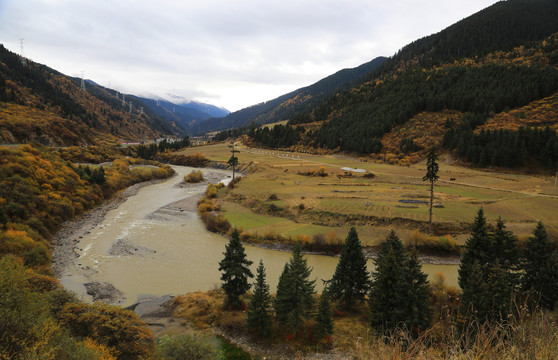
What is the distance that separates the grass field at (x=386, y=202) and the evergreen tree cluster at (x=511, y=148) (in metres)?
4.55

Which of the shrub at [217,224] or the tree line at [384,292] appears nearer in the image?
the tree line at [384,292]

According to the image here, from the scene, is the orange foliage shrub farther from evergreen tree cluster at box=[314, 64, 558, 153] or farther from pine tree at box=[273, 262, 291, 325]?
evergreen tree cluster at box=[314, 64, 558, 153]

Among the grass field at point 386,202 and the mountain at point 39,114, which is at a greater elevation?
the mountain at point 39,114

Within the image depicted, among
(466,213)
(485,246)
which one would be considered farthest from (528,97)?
(485,246)

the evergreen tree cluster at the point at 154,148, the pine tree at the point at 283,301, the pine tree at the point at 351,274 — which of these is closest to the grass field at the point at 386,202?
the pine tree at the point at 351,274

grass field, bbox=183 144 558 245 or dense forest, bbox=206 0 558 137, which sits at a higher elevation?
dense forest, bbox=206 0 558 137

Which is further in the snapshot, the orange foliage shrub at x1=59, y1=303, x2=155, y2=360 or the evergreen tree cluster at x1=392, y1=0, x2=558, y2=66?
the evergreen tree cluster at x1=392, y1=0, x2=558, y2=66

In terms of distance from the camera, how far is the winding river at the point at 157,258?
27297 millimetres

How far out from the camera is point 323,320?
59.6ft

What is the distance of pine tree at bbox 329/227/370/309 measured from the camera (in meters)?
22.6

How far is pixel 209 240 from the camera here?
38.9 meters

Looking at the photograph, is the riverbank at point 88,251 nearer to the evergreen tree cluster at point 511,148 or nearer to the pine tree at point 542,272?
the pine tree at point 542,272

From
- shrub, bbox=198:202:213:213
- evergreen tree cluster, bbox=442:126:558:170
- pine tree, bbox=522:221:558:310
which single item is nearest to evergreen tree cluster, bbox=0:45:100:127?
shrub, bbox=198:202:213:213

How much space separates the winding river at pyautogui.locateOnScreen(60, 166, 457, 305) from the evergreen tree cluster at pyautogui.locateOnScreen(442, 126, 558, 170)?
2133 inches
